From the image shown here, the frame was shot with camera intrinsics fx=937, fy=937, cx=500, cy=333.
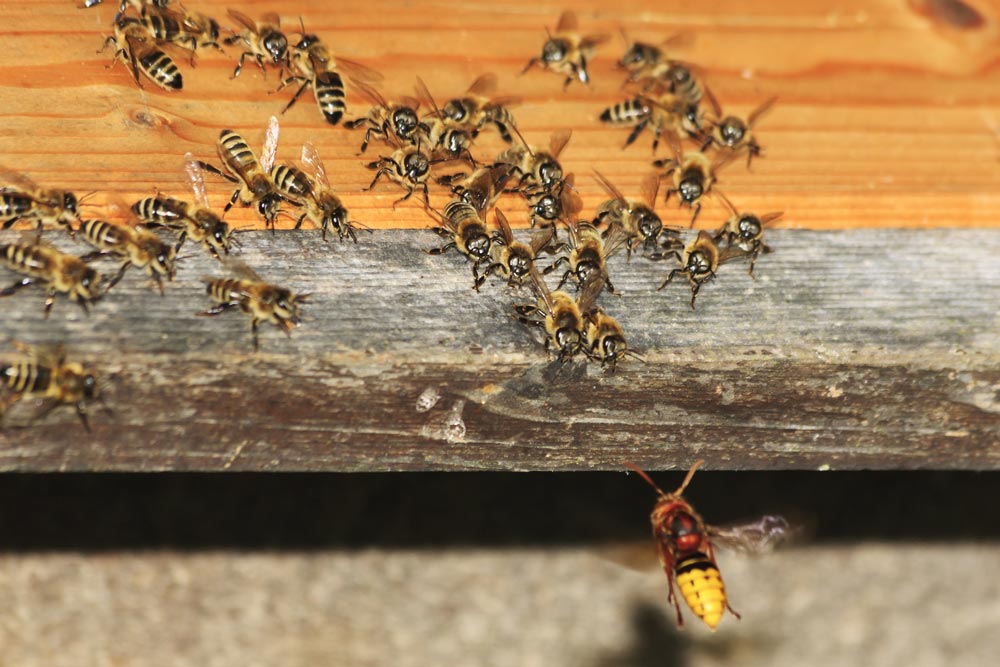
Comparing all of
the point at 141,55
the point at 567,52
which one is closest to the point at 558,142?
the point at 567,52

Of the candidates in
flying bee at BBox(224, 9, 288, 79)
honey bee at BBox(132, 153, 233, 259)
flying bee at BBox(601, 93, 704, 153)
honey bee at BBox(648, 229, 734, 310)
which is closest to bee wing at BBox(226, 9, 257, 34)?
flying bee at BBox(224, 9, 288, 79)

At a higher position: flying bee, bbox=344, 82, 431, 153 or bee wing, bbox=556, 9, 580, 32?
bee wing, bbox=556, 9, 580, 32

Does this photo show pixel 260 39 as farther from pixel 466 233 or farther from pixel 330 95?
pixel 466 233

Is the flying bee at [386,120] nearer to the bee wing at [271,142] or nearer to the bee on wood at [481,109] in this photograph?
the bee on wood at [481,109]

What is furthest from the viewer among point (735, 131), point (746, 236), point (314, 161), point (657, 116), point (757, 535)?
point (757, 535)

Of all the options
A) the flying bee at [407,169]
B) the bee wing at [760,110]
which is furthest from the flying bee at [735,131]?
the flying bee at [407,169]

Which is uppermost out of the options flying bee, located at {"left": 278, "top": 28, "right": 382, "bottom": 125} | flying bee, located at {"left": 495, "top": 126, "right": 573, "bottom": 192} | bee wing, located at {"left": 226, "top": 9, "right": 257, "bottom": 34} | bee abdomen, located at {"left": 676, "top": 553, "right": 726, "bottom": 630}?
bee wing, located at {"left": 226, "top": 9, "right": 257, "bottom": 34}

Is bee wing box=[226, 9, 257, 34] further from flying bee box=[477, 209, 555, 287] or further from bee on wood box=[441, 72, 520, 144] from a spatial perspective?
flying bee box=[477, 209, 555, 287]
